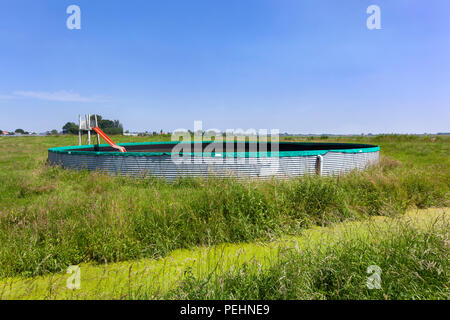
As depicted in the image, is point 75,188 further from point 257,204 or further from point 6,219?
point 257,204

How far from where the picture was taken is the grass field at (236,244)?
2301 millimetres

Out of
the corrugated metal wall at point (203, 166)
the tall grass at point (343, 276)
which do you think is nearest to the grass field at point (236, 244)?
the tall grass at point (343, 276)

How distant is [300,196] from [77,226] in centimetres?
408

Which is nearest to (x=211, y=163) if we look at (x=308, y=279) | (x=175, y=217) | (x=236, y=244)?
(x=175, y=217)

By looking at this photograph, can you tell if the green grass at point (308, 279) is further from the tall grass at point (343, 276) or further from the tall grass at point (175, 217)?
the tall grass at point (175, 217)

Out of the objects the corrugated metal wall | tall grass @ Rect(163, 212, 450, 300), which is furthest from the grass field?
the corrugated metal wall

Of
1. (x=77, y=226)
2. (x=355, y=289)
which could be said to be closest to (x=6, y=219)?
(x=77, y=226)

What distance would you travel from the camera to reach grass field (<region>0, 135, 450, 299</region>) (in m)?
2.30

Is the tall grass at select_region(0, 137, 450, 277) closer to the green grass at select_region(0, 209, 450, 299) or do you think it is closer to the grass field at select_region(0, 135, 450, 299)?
the grass field at select_region(0, 135, 450, 299)

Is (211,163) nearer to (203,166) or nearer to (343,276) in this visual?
(203,166)

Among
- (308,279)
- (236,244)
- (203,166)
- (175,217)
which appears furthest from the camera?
(203,166)

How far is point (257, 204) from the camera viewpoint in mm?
4461

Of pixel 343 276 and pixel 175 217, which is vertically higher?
pixel 175 217

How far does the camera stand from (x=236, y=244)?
3.92m
